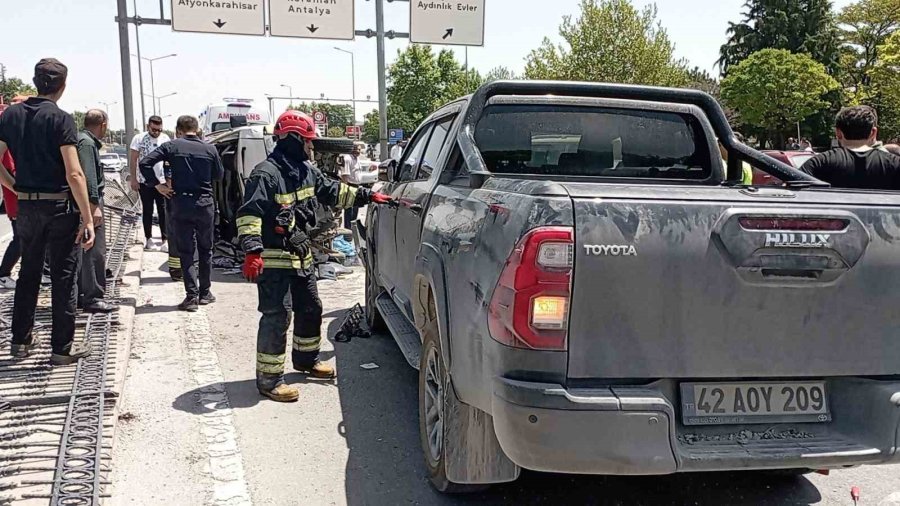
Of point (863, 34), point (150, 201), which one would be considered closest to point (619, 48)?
point (150, 201)

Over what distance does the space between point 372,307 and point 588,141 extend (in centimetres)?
275

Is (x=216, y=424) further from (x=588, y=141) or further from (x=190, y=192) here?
(x=190, y=192)

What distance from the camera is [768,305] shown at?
8.28 ft

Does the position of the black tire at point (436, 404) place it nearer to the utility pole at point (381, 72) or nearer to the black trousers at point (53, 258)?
the black trousers at point (53, 258)

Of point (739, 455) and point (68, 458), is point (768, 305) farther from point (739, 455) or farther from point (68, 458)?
point (68, 458)

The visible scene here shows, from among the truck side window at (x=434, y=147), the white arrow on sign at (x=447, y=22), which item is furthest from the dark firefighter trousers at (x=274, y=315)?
the white arrow on sign at (x=447, y=22)

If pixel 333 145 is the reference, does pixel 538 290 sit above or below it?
below

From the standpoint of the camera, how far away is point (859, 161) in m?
4.43

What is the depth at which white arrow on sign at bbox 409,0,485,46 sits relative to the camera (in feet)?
50.2

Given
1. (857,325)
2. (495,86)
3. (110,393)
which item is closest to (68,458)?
(110,393)

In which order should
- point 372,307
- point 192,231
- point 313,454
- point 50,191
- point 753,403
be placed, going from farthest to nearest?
1. point 192,231
2. point 372,307
3. point 50,191
4. point 313,454
5. point 753,403

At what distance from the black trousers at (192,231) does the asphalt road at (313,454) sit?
1407mm

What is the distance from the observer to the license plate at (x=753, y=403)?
2.58m

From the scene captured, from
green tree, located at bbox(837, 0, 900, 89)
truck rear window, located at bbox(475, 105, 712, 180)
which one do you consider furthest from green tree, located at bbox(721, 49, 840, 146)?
truck rear window, located at bbox(475, 105, 712, 180)
